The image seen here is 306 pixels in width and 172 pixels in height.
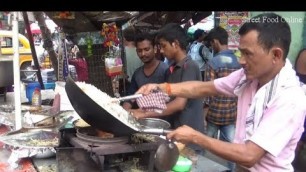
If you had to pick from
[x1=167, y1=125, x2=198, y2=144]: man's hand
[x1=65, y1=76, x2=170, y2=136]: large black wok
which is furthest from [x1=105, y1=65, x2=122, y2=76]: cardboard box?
[x1=167, y1=125, x2=198, y2=144]: man's hand

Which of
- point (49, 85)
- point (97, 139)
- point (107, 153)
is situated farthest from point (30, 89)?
point (107, 153)

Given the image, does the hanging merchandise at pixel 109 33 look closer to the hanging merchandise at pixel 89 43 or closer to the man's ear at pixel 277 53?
the hanging merchandise at pixel 89 43

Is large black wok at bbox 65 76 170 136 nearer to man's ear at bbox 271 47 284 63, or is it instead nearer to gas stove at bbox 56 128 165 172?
gas stove at bbox 56 128 165 172

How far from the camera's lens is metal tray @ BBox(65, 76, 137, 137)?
1866 millimetres

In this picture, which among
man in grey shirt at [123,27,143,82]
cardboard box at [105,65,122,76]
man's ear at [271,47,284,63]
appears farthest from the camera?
man in grey shirt at [123,27,143,82]

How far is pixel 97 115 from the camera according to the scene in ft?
6.30

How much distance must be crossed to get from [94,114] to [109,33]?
2207mm

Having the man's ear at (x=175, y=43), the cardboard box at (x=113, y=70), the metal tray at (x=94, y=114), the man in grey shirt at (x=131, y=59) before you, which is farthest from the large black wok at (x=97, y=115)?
the man in grey shirt at (x=131, y=59)

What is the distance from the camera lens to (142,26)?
562 centimetres

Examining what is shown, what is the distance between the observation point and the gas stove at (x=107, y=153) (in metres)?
1.95

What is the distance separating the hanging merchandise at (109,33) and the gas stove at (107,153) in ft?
6.39

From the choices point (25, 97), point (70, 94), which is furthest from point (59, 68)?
point (70, 94)

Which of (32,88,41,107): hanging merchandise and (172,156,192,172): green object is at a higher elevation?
(32,88,41,107): hanging merchandise

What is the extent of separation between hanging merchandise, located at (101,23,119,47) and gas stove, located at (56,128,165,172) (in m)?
1.95
